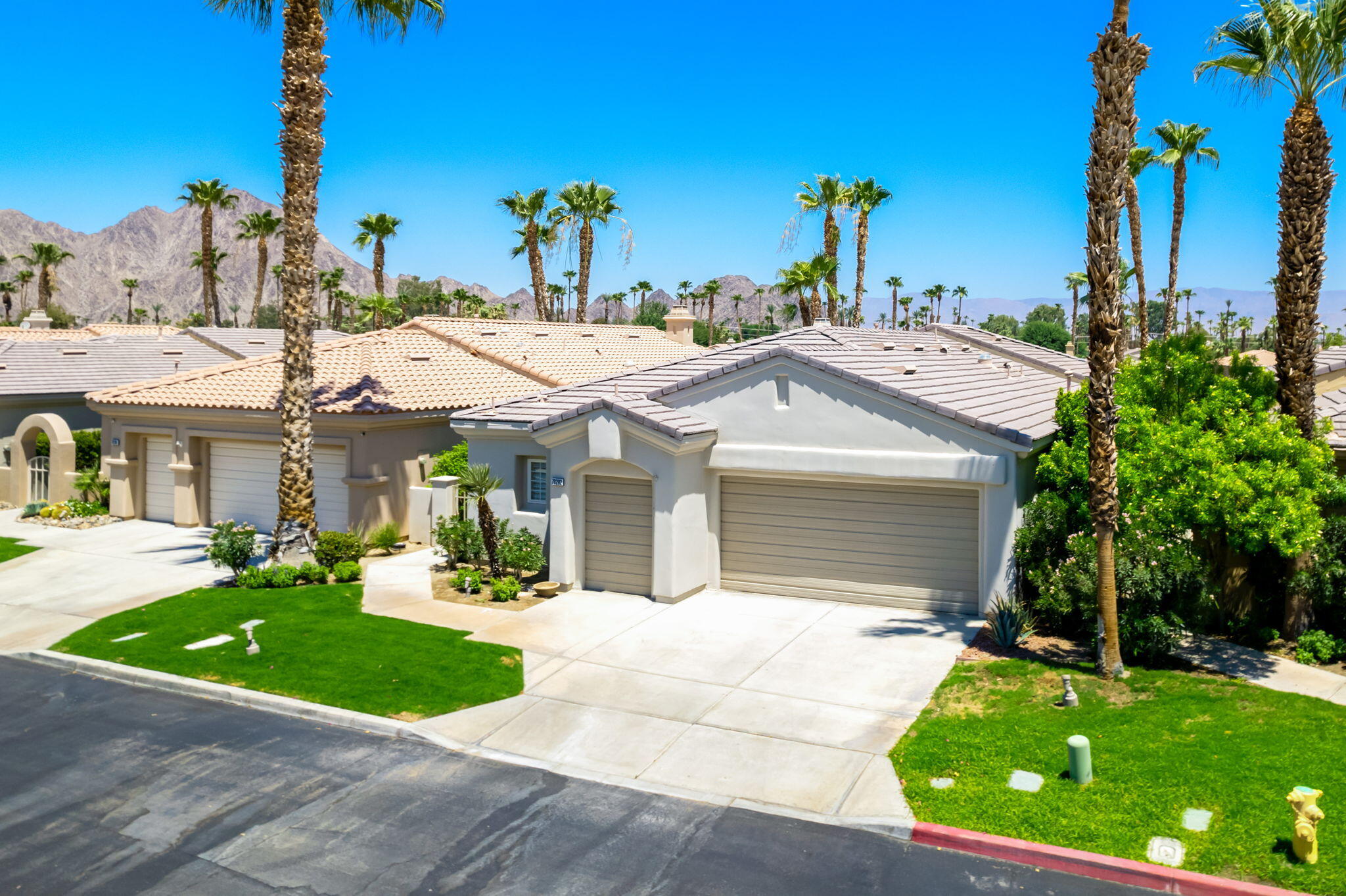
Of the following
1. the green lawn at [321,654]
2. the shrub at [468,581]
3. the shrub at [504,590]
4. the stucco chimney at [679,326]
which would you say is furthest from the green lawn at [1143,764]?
the stucco chimney at [679,326]

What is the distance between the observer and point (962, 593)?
55.5 ft

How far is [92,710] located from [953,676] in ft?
36.8

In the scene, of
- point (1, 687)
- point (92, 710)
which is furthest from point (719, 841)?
point (1, 687)

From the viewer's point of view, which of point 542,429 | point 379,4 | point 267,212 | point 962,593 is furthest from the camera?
point 267,212

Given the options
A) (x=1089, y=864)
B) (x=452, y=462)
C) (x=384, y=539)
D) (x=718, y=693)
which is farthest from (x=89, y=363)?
(x=1089, y=864)

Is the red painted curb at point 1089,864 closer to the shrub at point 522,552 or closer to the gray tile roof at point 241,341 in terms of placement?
the shrub at point 522,552

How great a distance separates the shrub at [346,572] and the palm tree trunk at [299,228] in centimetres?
99

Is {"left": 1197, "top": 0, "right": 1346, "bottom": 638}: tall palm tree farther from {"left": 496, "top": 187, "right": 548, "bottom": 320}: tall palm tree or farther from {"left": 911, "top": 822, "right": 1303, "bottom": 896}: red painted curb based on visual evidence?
{"left": 496, "top": 187, "right": 548, "bottom": 320}: tall palm tree

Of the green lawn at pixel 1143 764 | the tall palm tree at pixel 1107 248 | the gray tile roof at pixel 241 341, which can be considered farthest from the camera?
the gray tile roof at pixel 241 341

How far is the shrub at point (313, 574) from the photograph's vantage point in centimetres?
Answer: 1964

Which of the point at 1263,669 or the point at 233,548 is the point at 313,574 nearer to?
the point at 233,548

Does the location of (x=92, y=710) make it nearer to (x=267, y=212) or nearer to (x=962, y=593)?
(x=962, y=593)

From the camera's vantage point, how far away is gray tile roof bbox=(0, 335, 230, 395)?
31250mm

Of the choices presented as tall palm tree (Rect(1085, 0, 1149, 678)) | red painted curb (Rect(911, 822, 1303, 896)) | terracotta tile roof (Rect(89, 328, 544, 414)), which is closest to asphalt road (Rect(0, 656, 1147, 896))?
red painted curb (Rect(911, 822, 1303, 896))
